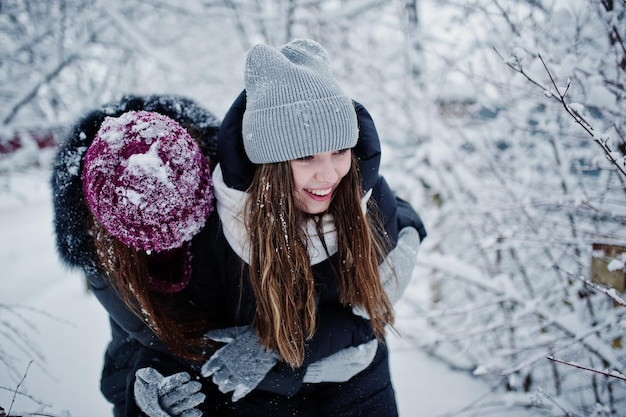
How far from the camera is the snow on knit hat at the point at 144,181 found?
1236 mm

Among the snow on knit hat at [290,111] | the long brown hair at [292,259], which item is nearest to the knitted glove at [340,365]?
the long brown hair at [292,259]

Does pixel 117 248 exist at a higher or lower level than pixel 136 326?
higher

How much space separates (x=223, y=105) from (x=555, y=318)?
5.84 meters

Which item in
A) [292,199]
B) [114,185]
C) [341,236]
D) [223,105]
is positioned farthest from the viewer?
[223,105]

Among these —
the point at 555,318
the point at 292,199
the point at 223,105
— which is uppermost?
the point at 223,105

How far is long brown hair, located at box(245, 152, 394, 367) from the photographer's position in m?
1.44

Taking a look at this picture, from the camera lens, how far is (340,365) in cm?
171

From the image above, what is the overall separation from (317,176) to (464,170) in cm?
191

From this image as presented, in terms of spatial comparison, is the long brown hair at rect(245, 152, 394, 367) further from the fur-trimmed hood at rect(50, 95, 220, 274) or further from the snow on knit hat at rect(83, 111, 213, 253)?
the fur-trimmed hood at rect(50, 95, 220, 274)

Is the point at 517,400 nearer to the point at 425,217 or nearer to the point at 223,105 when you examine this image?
the point at 425,217

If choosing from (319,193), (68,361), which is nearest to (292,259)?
(319,193)

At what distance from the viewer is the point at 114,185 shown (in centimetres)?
124

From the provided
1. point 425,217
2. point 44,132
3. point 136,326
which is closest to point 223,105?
point 44,132

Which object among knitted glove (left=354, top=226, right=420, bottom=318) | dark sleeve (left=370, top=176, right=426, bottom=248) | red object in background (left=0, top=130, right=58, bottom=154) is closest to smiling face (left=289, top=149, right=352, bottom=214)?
dark sleeve (left=370, top=176, right=426, bottom=248)
